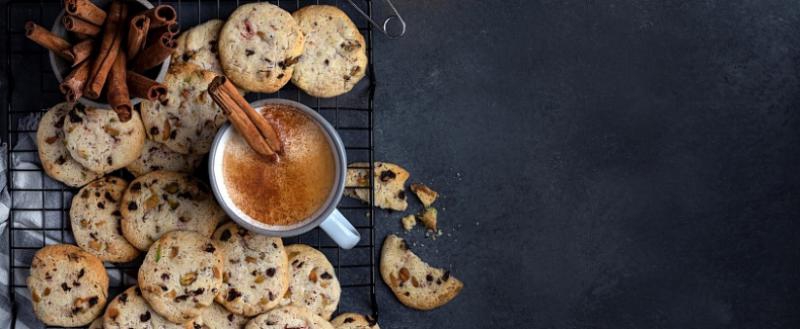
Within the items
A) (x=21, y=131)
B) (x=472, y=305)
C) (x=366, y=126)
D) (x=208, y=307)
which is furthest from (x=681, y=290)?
(x=21, y=131)

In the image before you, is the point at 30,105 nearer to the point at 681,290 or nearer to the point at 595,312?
the point at 595,312

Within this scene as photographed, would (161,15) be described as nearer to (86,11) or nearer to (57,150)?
(86,11)

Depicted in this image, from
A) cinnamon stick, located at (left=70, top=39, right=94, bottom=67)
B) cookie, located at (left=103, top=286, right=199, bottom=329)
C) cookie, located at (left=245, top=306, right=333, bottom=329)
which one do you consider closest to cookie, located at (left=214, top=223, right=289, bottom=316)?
cookie, located at (left=245, top=306, right=333, bottom=329)

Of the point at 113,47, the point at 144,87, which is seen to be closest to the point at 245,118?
the point at 144,87

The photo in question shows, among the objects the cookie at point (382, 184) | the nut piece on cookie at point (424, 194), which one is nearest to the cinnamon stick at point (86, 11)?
the cookie at point (382, 184)

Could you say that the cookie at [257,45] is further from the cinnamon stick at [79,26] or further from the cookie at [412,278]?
the cookie at [412,278]
